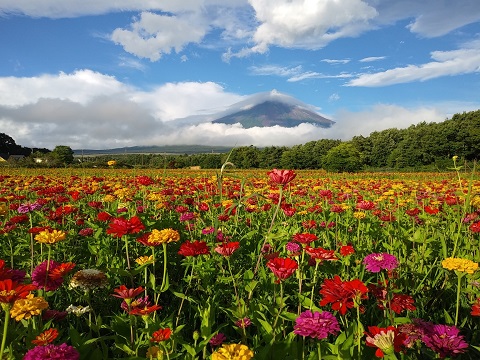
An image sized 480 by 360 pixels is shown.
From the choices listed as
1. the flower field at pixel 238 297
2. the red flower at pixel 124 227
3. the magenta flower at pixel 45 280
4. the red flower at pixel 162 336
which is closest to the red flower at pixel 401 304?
the flower field at pixel 238 297

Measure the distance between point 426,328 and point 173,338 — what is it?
1102mm

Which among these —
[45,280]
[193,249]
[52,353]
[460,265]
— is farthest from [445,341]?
[45,280]

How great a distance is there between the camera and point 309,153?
79.8 meters

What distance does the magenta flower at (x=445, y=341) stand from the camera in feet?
4.42

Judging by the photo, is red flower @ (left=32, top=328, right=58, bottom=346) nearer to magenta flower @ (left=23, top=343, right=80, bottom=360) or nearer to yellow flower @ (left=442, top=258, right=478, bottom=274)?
magenta flower @ (left=23, top=343, right=80, bottom=360)

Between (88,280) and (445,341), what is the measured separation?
174cm

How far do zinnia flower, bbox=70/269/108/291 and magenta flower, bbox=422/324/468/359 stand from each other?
5.32ft

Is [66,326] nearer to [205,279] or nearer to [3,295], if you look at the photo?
[205,279]

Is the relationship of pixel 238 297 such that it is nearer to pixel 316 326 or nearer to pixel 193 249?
pixel 193 249

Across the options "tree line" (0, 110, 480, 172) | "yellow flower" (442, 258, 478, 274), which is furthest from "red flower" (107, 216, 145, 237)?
"tree line" (0, 110, 480, 172)

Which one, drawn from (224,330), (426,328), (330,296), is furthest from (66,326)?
(426,328)

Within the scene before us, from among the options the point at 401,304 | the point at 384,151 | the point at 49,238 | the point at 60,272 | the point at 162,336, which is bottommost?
the point at 401,304

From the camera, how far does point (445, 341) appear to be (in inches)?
53.6

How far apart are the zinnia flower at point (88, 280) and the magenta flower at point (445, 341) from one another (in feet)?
5.32
